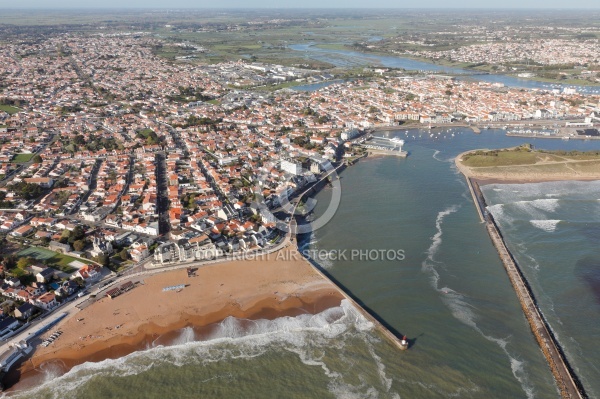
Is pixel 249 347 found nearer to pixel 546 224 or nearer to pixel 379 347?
pixel 379 347

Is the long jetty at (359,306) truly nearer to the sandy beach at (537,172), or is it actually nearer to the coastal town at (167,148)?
the coastal town at (167,148)

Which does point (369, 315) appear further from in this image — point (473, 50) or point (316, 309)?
point (473, 50)

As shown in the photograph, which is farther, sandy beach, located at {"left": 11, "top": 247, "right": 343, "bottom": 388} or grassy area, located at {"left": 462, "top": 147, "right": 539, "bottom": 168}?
grassy area, located at {"left": 462, "top": 147, "right": 539, "bottom": 168}

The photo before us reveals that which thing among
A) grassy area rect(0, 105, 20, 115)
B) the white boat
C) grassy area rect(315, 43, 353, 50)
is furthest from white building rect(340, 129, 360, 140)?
grassy area rect(315, 43, 353, 50)

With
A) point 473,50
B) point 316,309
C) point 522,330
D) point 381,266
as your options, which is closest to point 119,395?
point 316,309

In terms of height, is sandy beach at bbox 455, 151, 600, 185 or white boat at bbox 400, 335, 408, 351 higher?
sandy beach at bbox 455, 151, 600, 185

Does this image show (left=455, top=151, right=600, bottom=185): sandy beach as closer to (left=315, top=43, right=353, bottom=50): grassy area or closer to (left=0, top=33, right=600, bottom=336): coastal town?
(left=0, top=33, right=600, bottom=336): coastal town
